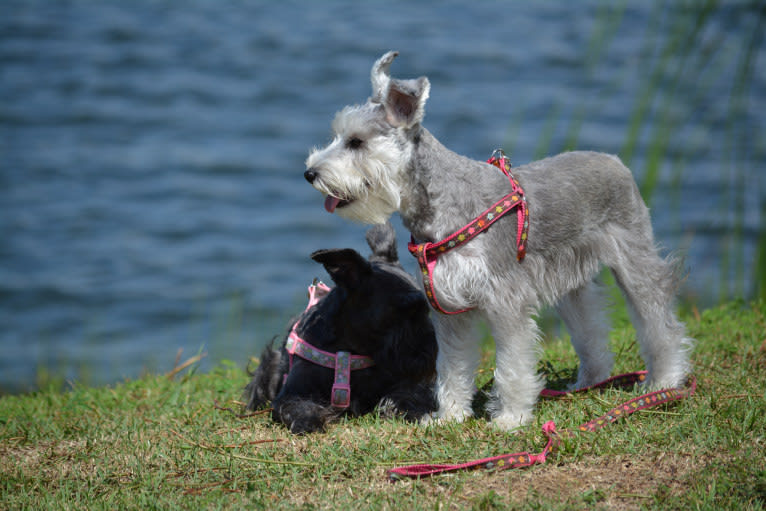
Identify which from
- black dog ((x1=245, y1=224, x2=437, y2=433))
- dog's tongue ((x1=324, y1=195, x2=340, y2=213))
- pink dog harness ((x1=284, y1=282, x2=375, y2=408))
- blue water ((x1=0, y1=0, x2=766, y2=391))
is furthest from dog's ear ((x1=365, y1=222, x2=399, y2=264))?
blue water ((x1=0, y1=0, x2=766, y2=391))

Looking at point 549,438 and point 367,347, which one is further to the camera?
point 367,347

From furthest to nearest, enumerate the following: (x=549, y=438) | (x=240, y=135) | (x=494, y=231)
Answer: (x=240, y=135) → (x=494, y=231) → (x=549, y=438)

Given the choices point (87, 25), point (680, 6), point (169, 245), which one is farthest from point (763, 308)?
point (87, 25)

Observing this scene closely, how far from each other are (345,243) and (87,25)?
51.1ft

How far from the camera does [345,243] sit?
43.7 feet

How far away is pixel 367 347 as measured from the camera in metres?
5.45

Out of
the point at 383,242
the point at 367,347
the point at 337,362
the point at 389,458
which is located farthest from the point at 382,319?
the point at 389,458

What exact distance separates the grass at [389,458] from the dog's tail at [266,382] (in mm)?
283

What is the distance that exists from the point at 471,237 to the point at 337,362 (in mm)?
1331

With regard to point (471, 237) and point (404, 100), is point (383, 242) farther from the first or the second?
point (404, 100)

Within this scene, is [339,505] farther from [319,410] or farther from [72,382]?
[72,382]

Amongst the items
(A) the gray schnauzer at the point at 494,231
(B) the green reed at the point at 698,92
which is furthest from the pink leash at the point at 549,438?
(B) the green reed at the point at 698,92

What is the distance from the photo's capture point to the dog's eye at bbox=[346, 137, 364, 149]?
4.85 meters

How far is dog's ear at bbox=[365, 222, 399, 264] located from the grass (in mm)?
1307
